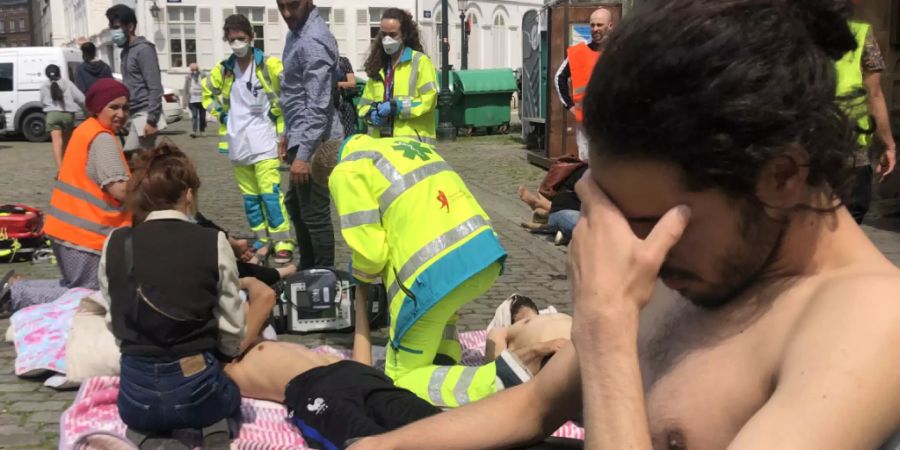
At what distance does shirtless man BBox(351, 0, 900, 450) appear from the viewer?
1.32 meters

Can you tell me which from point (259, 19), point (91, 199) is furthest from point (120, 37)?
point (259, 19)

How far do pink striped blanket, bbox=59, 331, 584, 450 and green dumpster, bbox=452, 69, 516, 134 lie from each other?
16.2 m

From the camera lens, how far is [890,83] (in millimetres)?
9047

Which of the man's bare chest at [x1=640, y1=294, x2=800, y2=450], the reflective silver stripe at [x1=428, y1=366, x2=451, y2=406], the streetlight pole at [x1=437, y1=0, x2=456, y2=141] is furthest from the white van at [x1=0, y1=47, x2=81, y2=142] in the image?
the man's bare chest at [x1=640, y1=294, x2=800, y2=450]

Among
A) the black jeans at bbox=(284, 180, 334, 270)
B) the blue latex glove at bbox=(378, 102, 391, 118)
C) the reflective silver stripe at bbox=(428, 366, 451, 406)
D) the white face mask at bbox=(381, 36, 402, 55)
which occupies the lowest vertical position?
the reflective silver stripe at bbox=(428, 366, 451, 406)

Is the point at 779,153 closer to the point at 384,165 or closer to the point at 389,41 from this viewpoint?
the point at 384,165

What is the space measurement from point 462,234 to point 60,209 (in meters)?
2.85

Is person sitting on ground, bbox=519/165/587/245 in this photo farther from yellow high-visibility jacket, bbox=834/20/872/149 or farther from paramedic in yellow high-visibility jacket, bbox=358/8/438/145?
yellow high-visibility jacket, bbox=834/20/872/149

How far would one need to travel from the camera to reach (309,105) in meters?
6.49

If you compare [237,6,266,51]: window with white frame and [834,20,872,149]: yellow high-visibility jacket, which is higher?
[237,6,266,51]: window with white frame

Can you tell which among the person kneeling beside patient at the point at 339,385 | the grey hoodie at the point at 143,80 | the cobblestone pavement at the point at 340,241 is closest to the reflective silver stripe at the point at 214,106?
the grey hoodie at the point at 143,80

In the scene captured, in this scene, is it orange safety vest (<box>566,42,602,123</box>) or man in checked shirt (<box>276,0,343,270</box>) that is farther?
orange safety vest (<box>566,42,602,123</box>)

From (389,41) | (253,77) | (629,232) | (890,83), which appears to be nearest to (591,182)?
(629,232)

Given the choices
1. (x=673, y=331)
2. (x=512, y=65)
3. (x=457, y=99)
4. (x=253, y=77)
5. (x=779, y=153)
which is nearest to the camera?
(x=779, y=153)
